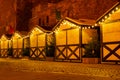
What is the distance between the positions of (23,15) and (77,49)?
21943mm

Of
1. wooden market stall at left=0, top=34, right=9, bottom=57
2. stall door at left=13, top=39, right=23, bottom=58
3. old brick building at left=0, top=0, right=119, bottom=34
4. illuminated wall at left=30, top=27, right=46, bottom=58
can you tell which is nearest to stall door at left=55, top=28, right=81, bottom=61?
old brick building at left=0, top=0, right=119, bottom=34

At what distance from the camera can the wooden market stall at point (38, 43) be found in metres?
22.6

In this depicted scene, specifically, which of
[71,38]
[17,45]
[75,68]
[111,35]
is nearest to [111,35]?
[111,35]

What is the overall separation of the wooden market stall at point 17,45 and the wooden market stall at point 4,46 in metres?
2.18

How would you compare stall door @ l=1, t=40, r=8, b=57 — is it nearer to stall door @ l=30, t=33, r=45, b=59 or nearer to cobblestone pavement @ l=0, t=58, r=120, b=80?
stall door @ l=30, t=33, r=45, b=59

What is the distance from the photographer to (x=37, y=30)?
23.4 meters

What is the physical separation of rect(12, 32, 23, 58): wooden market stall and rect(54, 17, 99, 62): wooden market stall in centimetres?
854

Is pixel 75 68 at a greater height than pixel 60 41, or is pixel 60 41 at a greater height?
pixel 60 41

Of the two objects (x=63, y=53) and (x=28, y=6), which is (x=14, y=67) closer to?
(x=63, y=53)

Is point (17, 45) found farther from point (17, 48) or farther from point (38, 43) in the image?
point (38, 43)

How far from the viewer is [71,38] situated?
18500 millimetres

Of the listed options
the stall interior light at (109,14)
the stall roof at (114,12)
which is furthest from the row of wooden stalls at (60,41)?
the stall roof at (114,12)

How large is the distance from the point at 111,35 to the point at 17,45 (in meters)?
15.5

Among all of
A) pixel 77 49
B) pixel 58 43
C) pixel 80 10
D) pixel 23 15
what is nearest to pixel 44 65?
pixel 77 49
